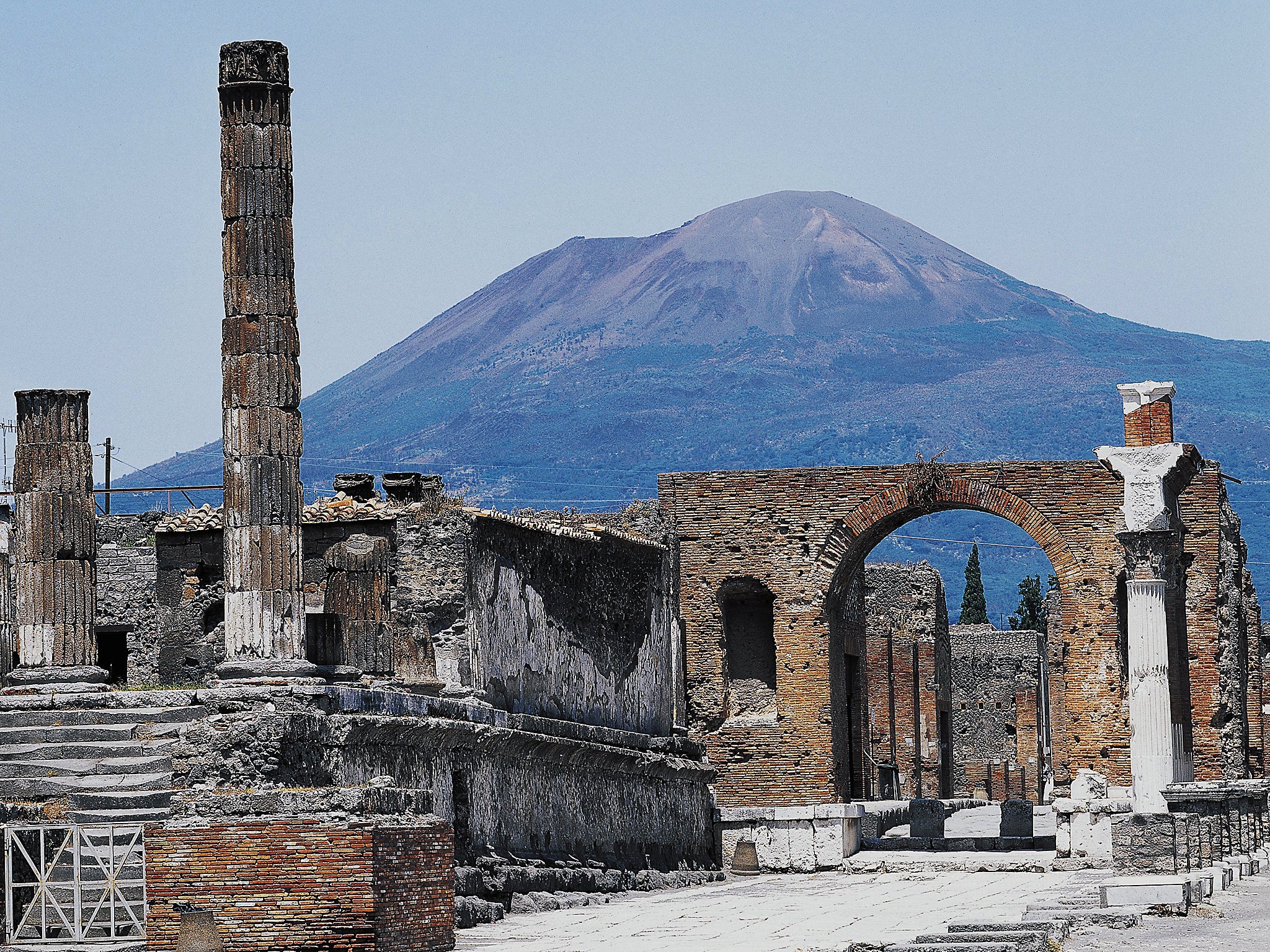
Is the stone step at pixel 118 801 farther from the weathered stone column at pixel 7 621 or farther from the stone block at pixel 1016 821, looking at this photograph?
the stone block at pixel 1016 821

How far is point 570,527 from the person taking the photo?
94.3ft

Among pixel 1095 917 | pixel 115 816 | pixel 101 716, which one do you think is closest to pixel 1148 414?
pixel 1095 917

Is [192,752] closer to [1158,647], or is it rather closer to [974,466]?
[1158,647]

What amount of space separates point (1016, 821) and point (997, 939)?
19686 millimetres

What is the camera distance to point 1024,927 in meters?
16.6

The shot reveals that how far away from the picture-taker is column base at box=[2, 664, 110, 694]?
70.5 feet

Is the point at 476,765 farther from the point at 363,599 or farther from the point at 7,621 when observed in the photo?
the point at 7,621

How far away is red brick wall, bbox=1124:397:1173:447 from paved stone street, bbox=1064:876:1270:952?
28.1 feet

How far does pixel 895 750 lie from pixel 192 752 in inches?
1124

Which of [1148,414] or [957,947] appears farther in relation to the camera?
[1148,414]

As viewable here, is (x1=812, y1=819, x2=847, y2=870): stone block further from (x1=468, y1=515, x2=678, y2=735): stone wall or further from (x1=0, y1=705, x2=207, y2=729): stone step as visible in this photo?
(x1=0, y1=705, x2=207, y2=729): stone step

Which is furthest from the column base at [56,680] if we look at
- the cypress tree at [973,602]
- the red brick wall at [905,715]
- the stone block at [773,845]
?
the cypress tree at [973,602]

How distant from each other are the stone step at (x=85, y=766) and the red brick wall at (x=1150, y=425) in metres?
14.3

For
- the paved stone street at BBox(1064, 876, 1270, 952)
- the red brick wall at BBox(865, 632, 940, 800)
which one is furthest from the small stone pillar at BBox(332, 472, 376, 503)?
the red brick wall at BBox(865, 632, 940, 800)
